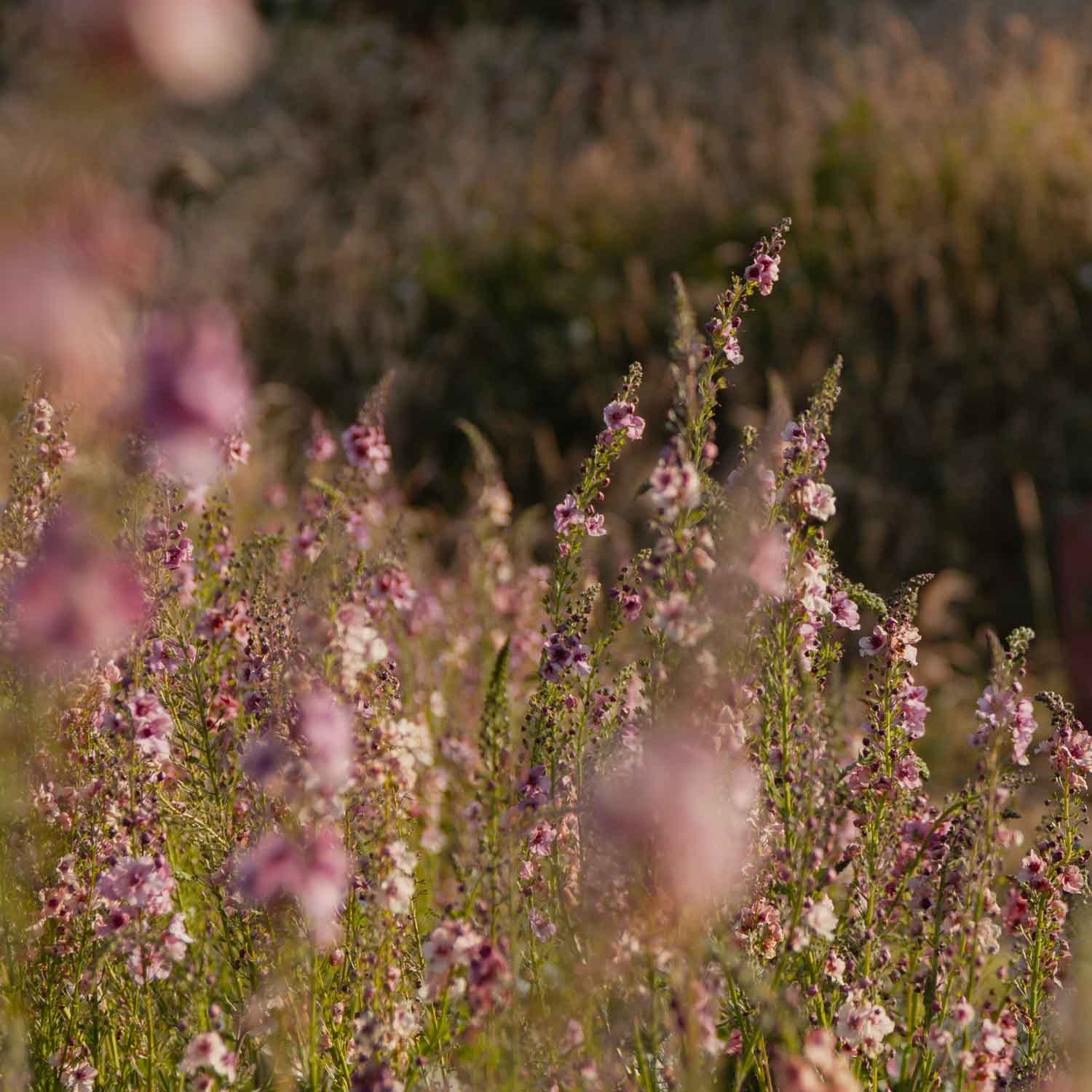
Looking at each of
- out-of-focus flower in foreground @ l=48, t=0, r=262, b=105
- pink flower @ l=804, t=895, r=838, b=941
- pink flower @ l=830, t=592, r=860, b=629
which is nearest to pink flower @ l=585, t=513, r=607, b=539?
pink flower @ l=830, t=592, r=860, b=629

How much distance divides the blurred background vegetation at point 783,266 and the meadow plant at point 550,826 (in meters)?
2.15

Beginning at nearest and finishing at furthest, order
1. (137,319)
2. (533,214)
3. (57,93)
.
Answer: (57,93) < (137,319) < (533,214)

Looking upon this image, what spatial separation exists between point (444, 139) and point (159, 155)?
377 cm

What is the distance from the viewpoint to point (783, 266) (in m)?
6.30

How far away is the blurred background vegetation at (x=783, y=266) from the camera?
5.50 m

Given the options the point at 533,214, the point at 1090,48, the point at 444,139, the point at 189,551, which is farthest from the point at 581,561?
the point at 444,139

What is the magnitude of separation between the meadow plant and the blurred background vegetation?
215 centimetres

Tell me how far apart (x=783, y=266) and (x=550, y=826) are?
4864 millimetres

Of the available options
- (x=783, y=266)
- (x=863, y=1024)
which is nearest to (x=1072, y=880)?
(x=863, y=1024)

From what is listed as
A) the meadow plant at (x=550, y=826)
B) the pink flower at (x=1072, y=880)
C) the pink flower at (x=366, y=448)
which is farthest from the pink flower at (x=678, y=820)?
the pink flower at (x=366, y=448)

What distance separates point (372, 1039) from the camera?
1.47m

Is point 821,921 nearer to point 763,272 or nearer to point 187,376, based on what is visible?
point 763,272

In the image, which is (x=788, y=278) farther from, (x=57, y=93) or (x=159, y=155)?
(x=57, y=93)

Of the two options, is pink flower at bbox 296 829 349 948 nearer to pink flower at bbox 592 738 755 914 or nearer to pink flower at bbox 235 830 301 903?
pink flower at bbox 235 830 301 903
